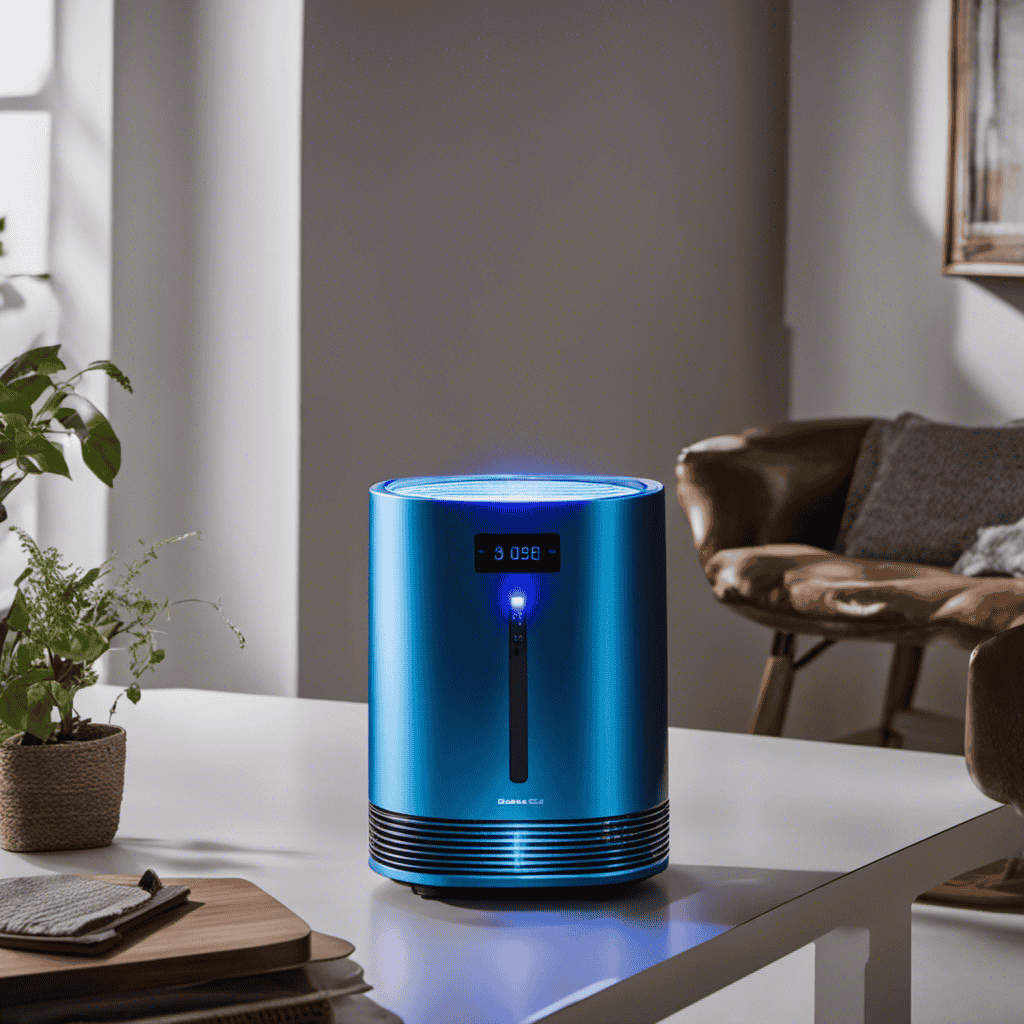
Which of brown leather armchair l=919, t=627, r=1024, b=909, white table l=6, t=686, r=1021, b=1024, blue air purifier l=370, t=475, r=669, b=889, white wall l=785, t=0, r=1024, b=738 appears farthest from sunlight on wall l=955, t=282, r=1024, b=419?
blue air purifier l=370, t=475, r=669, b=889

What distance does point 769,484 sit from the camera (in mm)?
3082

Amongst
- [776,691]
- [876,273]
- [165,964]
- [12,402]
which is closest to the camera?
[165,964]

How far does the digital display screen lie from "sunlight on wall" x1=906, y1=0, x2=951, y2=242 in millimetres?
3136

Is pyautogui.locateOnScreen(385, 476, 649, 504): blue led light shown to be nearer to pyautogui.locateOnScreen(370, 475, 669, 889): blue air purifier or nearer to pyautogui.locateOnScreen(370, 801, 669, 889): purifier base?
pyautogui.locateOnScreen(370, 475, 669, 889): blue air purifier

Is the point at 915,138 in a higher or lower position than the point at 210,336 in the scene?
higher

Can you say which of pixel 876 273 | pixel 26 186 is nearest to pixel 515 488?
pixel 26 186

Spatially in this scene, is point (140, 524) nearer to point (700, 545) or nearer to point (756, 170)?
point (700, 545)

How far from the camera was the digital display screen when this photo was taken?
0.74 meters

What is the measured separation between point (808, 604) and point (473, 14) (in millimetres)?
1333

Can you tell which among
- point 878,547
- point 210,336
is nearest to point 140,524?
point 210,336

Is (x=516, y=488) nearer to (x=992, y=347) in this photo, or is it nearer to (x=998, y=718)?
(x=998, y=718)

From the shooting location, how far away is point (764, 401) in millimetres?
3791

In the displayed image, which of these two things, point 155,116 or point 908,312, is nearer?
point 155,116

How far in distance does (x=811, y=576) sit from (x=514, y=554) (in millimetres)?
2096
